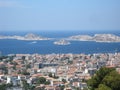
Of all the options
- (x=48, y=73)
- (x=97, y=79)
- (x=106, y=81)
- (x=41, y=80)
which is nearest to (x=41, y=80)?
(x=41, y=80)

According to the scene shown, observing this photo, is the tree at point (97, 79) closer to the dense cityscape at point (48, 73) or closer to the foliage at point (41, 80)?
the dense cityscape at point (48, 73)

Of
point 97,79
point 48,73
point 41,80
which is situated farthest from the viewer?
point 48,73

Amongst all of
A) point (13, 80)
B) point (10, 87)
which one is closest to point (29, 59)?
point (13, 80)

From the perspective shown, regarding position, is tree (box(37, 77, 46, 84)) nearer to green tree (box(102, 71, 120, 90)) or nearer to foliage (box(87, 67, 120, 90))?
foliage (box(87, 67, 120, 90))

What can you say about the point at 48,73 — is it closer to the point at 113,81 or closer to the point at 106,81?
the point at 106,81

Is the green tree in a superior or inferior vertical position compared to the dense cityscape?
superior

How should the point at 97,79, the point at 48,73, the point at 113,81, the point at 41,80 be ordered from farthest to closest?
the point at 48,73 → the point at 41,80 → the point at 97,79 → the point at 113,81

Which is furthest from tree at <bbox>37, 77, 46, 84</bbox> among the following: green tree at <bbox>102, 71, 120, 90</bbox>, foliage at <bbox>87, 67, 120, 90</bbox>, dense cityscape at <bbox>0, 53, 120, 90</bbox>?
green tree at <bbox>102, 71, 120, 90</bbox>

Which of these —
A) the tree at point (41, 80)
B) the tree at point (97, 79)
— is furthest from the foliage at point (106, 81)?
the tree at point (41, 80)
